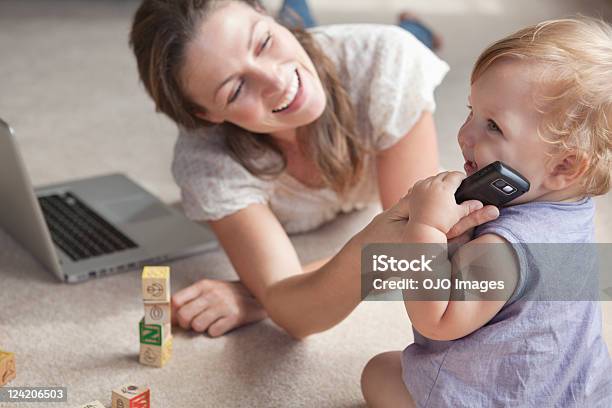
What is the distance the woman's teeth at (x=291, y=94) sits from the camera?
1.54 meters

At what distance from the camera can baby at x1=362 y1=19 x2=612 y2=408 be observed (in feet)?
3.54

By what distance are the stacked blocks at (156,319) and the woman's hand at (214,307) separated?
0.08 m

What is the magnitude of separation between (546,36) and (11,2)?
289 centimetres

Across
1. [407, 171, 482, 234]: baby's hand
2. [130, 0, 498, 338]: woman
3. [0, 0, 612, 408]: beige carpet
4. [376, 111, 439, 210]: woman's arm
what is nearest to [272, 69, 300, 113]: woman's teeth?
[130, 0, 498, 338]: woman

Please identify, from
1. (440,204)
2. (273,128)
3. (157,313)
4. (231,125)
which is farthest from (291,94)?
(440,204)

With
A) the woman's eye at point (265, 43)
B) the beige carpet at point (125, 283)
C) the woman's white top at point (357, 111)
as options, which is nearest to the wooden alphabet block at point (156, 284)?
the beige carpet at point (125, 283)

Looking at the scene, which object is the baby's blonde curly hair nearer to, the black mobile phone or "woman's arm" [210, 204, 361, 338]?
the black mobile phone

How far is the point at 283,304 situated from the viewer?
1.51 m

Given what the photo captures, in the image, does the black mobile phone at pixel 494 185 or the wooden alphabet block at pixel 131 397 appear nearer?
the black mobile phone at pixel 494 185

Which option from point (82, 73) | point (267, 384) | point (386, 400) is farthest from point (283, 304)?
point (82, 73)

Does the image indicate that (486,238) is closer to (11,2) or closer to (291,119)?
(291,119)

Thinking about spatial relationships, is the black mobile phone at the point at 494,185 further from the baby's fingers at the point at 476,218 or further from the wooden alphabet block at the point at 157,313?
the wooden alphabet block at the point at 157,313

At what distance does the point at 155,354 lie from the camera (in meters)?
1.48

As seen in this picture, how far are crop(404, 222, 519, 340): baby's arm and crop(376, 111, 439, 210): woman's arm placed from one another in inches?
22.4
